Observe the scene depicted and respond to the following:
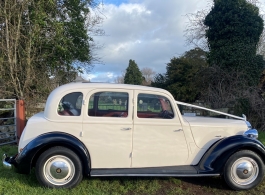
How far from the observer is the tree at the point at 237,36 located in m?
13.6

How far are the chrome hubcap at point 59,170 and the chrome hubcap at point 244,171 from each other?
273 cm

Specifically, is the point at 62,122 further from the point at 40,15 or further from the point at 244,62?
the point at 244,62

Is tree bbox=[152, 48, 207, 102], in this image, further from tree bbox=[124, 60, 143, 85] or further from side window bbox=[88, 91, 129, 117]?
tree bbox=[124, 60, 143, 85]

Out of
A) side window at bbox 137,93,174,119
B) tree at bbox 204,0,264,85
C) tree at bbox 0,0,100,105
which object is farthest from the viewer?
Result: tree at bbox 204,0,264,85

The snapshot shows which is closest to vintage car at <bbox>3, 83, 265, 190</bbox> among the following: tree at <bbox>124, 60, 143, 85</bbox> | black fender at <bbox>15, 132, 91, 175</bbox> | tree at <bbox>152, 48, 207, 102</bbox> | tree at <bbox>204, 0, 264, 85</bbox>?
black fender at <bbox>15, 132, 91, 175</bbox>

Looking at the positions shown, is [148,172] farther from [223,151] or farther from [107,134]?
[223,151]

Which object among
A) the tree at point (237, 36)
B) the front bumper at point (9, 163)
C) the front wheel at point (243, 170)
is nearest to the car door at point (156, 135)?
the front wheel at point (243, 170)

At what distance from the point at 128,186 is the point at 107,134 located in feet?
3.20

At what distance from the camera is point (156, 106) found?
15.9 feet

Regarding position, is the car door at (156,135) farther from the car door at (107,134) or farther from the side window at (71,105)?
the side window at (71,105)

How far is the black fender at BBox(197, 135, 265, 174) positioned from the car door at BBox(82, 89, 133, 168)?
1302 millimetres

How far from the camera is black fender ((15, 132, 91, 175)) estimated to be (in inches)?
169

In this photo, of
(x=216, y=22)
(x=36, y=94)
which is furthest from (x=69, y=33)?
(x=216, y=22)

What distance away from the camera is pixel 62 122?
4535 mm
